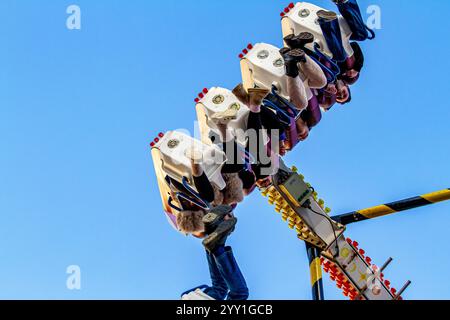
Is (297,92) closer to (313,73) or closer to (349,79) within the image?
Answer: (313,73)

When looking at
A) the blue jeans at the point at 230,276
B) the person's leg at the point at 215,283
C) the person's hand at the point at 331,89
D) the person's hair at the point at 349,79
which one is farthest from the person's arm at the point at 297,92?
the blue jeans at the point at 230,276

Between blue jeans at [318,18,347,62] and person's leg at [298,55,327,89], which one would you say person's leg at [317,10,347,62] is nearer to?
blue jeans at [318,18,347,62]

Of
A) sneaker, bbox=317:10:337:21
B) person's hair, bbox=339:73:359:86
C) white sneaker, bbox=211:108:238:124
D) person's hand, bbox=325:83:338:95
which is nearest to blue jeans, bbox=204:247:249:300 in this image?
white sneaker, bbox=211:108:238:124

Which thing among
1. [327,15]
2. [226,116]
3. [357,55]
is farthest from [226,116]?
[357,55]

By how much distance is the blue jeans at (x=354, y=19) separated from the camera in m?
10.6

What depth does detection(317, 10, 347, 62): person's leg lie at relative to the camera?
34.0ft

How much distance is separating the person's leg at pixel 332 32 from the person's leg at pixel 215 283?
3.28m

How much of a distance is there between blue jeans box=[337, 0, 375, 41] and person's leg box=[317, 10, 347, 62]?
17cm

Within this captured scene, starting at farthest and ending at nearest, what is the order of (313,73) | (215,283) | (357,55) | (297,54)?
(357,55) < (313,73) < (297,54) < (215,283)

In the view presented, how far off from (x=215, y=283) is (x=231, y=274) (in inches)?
11.4

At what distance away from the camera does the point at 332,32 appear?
10.4m

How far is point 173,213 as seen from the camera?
376 inches
